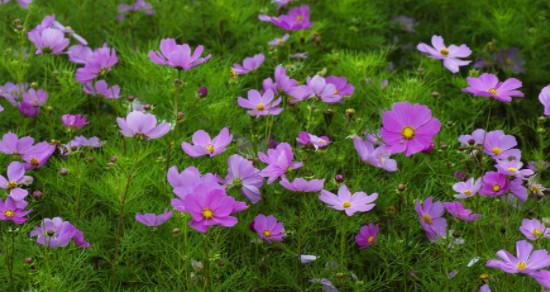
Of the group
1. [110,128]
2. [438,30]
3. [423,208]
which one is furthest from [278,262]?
[438,30]

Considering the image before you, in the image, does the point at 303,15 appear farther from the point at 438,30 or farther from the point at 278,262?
the point at 278,262

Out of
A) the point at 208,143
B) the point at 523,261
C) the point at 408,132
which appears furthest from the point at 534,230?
the point at 208,143

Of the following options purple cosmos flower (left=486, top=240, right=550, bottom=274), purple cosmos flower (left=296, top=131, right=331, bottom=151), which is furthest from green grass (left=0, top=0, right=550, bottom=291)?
purple cosmos flower (left=486, top=240, right=550, bottom=274)

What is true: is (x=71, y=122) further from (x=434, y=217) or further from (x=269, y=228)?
(x=434, y=217)

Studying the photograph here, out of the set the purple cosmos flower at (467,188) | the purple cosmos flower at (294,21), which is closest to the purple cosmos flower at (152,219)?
the purple cosmos flower at (467,188)

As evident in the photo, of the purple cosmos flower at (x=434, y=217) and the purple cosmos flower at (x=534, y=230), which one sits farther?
the purple cosmos flower at (x=434, y=217)

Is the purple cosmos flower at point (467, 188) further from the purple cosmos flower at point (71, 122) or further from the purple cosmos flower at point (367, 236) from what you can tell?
the purple cosmos flower at point (71, 122)
